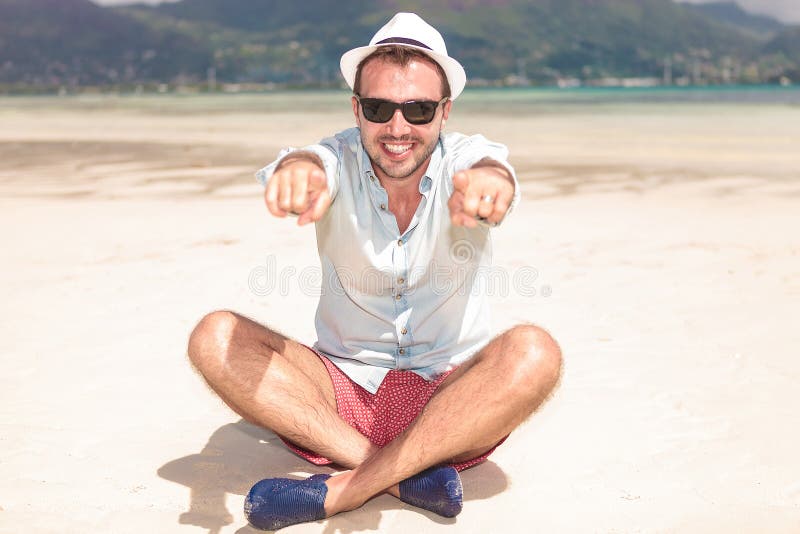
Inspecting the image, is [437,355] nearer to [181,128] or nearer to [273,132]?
[273,132]

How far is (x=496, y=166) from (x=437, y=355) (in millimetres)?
799

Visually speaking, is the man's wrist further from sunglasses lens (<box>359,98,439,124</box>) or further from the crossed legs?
the crossed legs

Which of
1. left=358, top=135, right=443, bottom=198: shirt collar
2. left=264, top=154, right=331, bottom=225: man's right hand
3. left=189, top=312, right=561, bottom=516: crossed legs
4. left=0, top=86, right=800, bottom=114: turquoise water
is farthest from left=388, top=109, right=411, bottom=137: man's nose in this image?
left=0, top=86, right=800, bottom=114: turquoise water

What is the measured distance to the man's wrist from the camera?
8.48 feet

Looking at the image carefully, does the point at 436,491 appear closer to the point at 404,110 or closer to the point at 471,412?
the point at 471,412

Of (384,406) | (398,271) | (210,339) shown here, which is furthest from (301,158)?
(384,406)

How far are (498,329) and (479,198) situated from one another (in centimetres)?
264

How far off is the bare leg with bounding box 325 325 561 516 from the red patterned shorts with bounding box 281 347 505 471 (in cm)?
26

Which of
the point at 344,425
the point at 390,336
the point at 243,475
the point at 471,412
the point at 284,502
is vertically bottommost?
the point at 243,475

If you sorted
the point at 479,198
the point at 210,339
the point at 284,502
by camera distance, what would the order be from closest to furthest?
the point at 479,198
the point at 284,502
the point at 210,339

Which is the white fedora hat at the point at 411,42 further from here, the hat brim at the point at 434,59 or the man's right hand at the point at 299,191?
the man's right hand at the point at 299,191

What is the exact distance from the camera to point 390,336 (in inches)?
118

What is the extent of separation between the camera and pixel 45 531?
2576 mm

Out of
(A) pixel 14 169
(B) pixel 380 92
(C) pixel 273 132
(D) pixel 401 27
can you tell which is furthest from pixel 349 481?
(C) pixel 273 132
